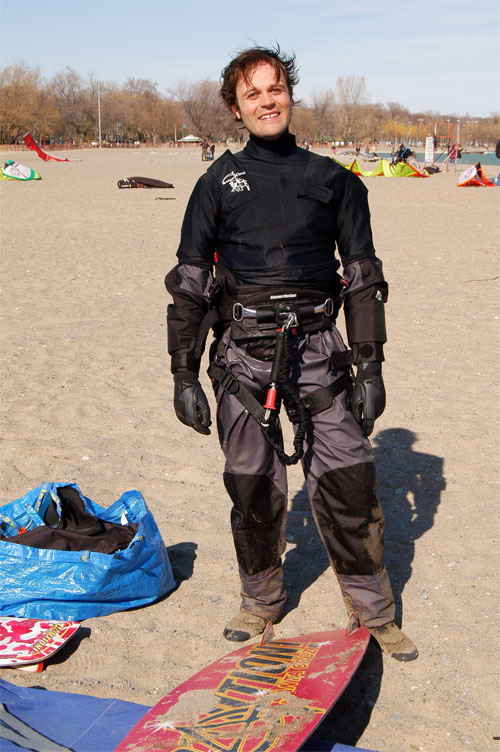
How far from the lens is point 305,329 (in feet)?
9.80

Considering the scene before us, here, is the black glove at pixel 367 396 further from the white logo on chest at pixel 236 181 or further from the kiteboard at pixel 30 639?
the kiteboard at pixel 30 639

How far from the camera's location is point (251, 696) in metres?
2.51

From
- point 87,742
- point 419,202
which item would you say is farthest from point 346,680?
point 419,202

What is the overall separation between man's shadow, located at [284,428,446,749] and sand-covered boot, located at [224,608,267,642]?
0.23 m

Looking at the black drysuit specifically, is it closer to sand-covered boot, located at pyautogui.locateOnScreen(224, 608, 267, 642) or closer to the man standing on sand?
the man standing on sand

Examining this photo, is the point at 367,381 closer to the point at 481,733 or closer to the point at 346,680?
the point at 346,680

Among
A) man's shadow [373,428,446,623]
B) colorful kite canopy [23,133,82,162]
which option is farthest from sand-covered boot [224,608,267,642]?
colorful kite canopy [23,133,82,162]

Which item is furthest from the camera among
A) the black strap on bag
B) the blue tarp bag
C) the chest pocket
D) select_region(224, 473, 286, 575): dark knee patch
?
the black strap on bag

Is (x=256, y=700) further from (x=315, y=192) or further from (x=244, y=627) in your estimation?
(x=315, y=192)

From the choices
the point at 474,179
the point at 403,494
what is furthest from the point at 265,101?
the point at 474,179

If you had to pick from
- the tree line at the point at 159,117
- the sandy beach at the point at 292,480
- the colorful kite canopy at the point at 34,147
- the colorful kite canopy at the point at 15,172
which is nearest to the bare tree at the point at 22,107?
the tree line at the point at 159,117

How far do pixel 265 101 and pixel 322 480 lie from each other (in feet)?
4.77

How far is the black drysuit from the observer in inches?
115

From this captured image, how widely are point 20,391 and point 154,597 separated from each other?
3.03 m
